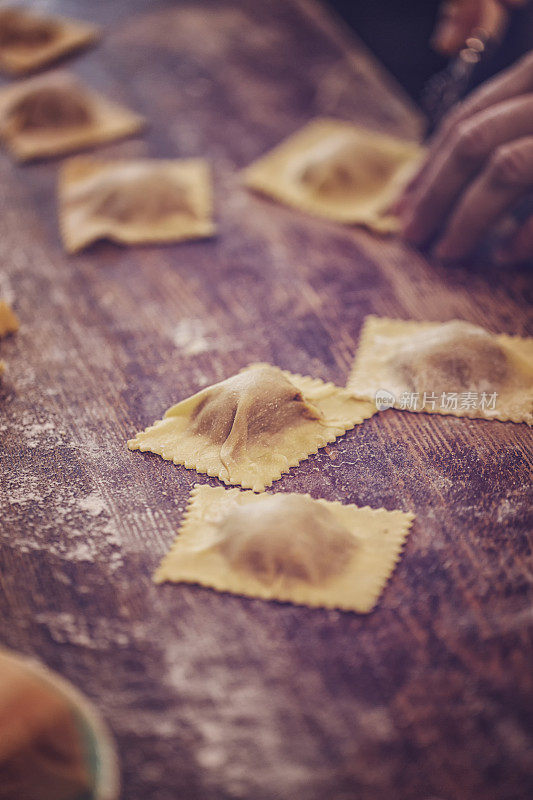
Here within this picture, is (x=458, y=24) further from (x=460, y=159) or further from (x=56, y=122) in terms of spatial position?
(x=56, y=122)

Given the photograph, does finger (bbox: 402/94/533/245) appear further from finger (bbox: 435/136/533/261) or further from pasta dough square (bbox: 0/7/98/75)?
pasta dough square (bbox: 0/7/98/75)

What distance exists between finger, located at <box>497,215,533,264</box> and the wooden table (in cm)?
6

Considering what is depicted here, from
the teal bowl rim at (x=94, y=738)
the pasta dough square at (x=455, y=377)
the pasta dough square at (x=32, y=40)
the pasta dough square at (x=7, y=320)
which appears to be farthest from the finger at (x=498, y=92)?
the pasta dough square at (x=32, y=40)

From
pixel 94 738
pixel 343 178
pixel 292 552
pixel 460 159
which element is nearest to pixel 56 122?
pixel 343 178

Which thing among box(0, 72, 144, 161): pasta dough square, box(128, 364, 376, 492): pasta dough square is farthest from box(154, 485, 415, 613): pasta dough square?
box(0, 72, 144, 161): pasta dough square

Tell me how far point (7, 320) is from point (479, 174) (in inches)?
71.3

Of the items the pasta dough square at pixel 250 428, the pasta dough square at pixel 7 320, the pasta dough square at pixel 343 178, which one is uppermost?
the pasta dough square at pixel 343 178

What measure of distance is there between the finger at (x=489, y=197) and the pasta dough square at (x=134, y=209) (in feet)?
3.21

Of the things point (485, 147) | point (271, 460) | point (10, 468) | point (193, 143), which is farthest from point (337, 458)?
point (193, 143)

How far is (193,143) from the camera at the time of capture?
11.4 feet

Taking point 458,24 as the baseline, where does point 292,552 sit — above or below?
below

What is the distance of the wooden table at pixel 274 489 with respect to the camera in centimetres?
134

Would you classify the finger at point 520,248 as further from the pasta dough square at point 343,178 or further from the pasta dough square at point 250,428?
the pasta dough square at point 250,428

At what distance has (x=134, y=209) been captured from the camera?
289 centimetres
